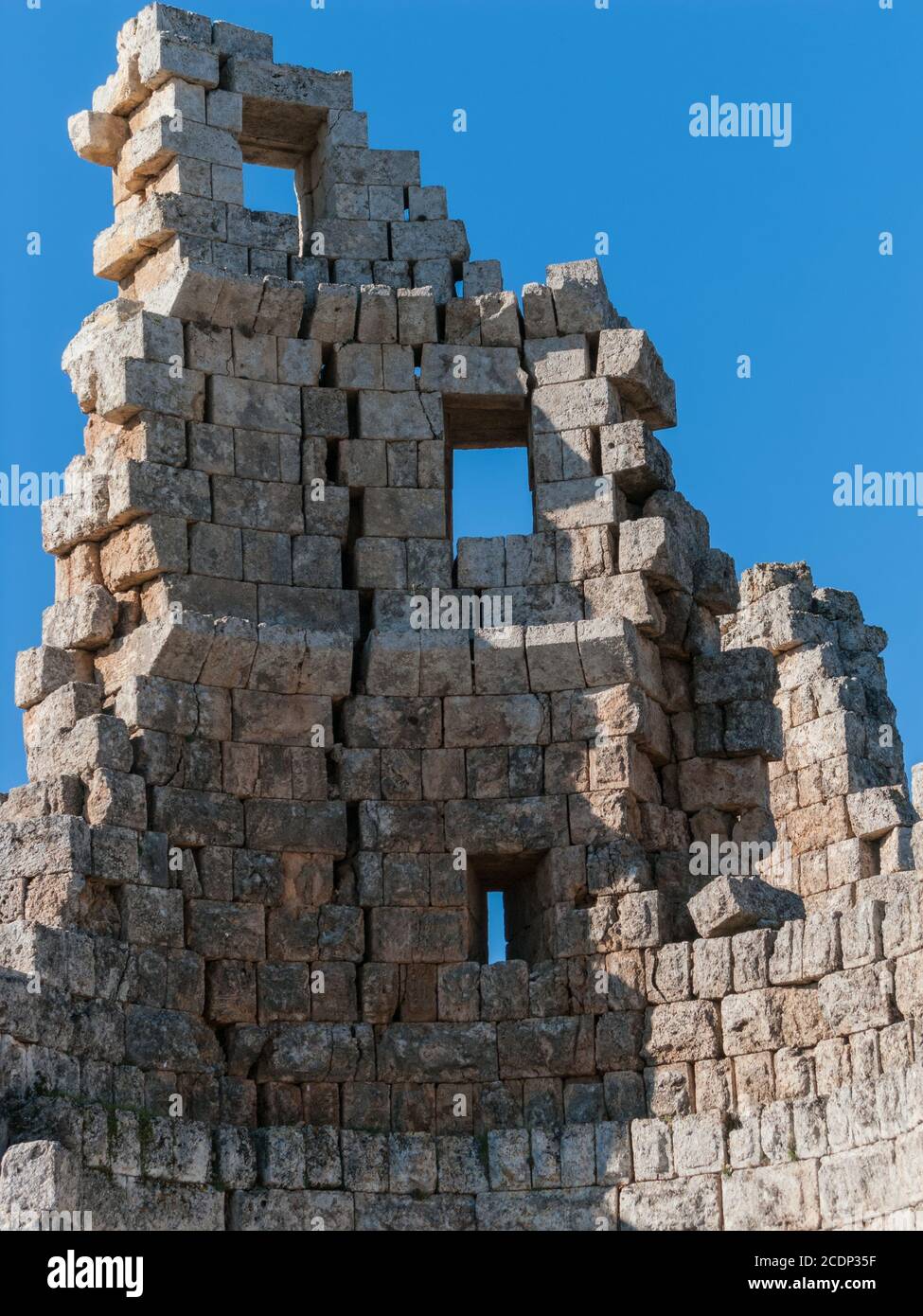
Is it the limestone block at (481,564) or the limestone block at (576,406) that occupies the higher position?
the limestone block at (576,406)

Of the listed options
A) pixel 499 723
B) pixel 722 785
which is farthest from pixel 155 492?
pixel 722 785

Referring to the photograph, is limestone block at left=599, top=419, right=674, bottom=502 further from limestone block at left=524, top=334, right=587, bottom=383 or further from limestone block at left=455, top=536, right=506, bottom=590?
limestone block at left=455, top=536, right=506, bottom=590

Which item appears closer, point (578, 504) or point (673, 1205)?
point (673, 1205)

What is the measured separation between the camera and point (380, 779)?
21234 millimetres

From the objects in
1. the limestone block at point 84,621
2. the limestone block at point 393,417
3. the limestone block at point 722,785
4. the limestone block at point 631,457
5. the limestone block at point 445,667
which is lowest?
the limestone block at point 722,785

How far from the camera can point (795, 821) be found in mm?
27141

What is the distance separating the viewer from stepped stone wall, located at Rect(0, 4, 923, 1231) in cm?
1925

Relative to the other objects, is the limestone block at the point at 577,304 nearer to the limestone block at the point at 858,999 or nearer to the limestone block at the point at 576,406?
the limestone block at the point at 576,406

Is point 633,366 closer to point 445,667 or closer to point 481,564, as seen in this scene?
point 481,564

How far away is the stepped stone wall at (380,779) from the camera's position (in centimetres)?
1925

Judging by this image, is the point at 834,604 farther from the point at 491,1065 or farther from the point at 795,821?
the point at 491,1065

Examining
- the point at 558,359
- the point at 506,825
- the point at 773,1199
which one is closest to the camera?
the point at 773,1199
